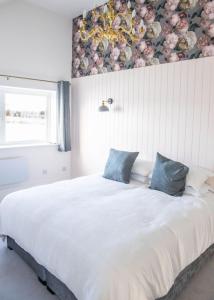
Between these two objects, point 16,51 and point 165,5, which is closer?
point 165,5

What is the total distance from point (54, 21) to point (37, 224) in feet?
11.2

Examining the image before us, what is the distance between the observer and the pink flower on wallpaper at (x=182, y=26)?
295 centimetres

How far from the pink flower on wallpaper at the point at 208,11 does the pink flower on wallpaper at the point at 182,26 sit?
0.69ft

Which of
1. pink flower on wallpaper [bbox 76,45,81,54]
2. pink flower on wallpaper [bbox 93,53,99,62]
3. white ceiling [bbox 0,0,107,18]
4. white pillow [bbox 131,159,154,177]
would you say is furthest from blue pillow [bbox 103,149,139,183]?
white ceiling [bbox 0,0,107,18]

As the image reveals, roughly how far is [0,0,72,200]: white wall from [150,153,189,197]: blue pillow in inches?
84.1

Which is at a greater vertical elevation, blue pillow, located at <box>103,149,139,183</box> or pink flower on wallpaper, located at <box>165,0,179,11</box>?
pink flower on wallpaper, located at <box>165,0,179,11</box>

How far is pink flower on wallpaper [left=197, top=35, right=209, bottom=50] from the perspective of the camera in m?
2.81

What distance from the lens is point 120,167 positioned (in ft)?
10.3

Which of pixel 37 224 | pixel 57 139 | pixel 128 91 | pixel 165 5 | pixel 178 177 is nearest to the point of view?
pixel 37 224

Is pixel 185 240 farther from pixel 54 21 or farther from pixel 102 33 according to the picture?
pixel 54 21

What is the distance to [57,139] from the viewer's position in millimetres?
4402

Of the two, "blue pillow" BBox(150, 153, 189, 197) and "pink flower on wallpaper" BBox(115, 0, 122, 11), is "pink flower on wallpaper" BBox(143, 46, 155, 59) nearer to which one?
"pink flower on wallpaper" BBox(115, 0, 122, 11)

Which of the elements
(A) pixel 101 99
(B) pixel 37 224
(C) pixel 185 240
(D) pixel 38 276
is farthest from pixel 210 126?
(D) pixel 38 276

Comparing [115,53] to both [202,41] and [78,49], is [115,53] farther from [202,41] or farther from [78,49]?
[202,41]
